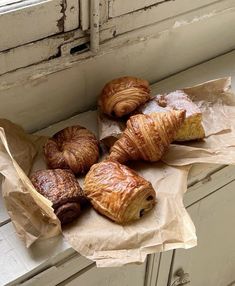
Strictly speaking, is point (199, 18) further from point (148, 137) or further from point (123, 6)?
point (148, 137)

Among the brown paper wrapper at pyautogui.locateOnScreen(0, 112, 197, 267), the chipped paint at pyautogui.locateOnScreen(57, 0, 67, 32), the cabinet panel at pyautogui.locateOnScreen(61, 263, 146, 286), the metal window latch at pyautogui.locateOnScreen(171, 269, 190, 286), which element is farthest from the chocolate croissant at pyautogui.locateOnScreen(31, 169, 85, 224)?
the metal window latch at pyautogui.locateOnScreen(171, 269, 190, 286)

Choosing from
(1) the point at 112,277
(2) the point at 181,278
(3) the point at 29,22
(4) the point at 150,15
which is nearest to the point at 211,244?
(2) the point at 181,278

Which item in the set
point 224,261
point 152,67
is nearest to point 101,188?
point 152,67

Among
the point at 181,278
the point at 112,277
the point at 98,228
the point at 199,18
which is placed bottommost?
the point at 181,278

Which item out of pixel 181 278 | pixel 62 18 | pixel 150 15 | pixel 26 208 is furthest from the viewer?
pixel 181 278

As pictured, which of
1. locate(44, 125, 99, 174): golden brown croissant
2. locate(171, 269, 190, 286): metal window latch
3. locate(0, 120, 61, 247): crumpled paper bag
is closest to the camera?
locate(0, 120, 61, 247): crumpled paper bag

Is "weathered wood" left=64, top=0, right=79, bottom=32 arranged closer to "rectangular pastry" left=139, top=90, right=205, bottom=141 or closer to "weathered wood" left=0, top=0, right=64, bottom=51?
"weathered wood" left=0, top=0, right=64, bottom=51

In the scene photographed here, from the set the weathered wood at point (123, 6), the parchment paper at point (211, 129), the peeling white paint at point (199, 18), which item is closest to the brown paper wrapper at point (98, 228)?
the parchment paper at point (211, 129)
